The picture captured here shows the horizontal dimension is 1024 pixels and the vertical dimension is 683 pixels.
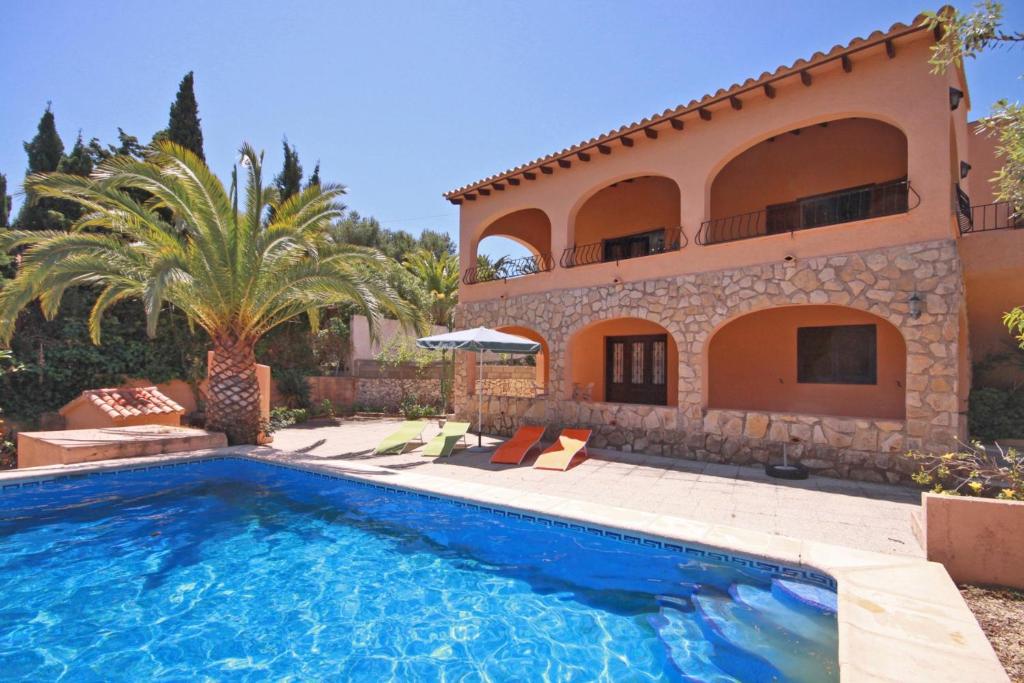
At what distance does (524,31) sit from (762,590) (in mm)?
12601

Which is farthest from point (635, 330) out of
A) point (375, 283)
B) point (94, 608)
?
point (94, 608)

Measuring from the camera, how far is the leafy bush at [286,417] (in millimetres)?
17219

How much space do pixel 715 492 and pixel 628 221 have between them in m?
9.64

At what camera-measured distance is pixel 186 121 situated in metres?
19.6

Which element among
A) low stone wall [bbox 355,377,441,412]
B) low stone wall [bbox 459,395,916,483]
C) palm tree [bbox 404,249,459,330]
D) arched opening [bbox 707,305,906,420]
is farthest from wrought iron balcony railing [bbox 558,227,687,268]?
palm tree [bbox 404,249,459,330]

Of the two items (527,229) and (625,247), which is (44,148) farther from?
(625,247)

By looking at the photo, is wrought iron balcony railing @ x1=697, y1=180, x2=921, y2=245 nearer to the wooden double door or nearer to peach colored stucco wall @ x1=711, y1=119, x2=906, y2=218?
peach colored stucco wall @ x1=711, y1=119, x2=906, y2=218

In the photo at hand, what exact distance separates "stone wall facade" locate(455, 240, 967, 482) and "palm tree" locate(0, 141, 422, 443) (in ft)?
13.8

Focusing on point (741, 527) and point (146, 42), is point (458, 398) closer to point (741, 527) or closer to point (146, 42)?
→ point (741, 527)

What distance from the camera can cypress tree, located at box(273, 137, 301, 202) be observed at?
78.4 feet

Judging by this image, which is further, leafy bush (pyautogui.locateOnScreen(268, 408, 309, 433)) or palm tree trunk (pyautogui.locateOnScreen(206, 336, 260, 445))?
leafy bush (pyautogui.locateOnScreen(268, 408, 309, 433))

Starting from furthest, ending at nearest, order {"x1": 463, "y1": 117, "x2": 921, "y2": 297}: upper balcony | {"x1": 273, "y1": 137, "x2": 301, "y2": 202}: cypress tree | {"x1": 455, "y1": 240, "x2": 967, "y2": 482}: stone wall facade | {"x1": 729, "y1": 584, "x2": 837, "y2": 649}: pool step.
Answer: {"x1": 273, "y1": 137, "x2": 301, "y2": 202}: cypress tree < {"x1": 463, "y1": 117, "x2": 921, "y2": 297}: upper balcony < {"x1": 455, "y1": 240, "x2": 967, "y2": 482}: stone wall facade < {"x1": 729, "y1": 584, "x2": 837, "y2": 649}: pool step

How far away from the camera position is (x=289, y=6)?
1126cm

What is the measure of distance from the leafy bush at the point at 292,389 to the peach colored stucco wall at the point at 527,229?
894 centimetres
